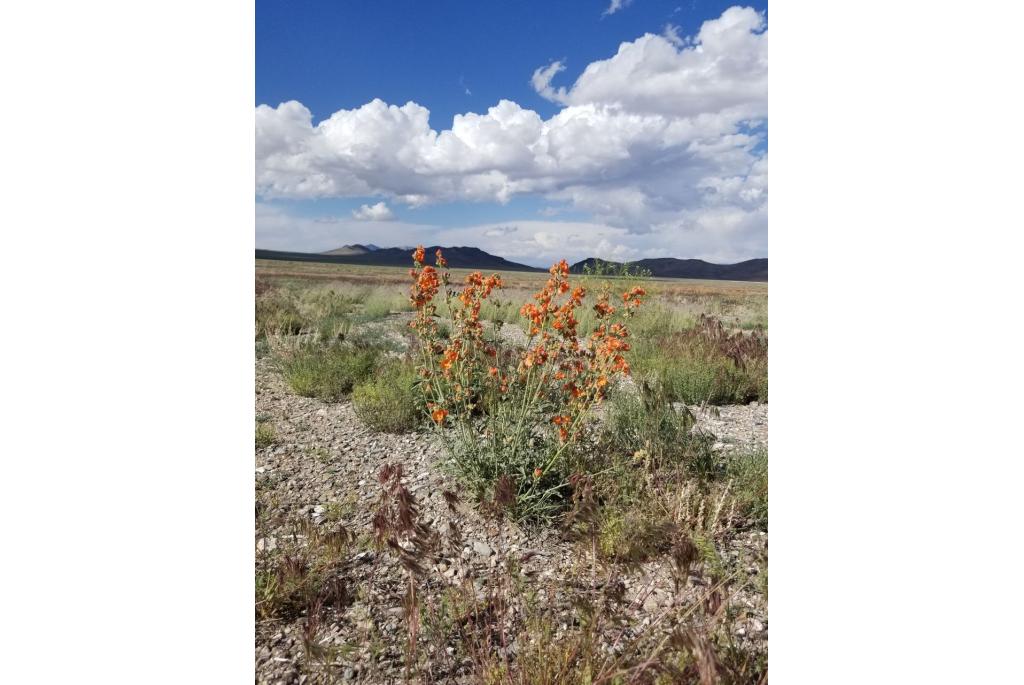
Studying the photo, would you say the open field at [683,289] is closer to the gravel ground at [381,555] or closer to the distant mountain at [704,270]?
the gravel ground at [381,555]

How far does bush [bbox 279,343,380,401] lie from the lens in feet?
10.4

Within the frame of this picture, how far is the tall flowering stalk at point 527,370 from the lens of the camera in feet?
5.60

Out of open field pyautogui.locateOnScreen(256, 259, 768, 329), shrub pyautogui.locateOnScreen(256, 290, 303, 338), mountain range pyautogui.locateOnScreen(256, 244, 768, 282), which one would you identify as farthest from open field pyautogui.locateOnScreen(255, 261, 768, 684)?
open field pyautogui.locateOnScreen(256, 259, 768, 329)

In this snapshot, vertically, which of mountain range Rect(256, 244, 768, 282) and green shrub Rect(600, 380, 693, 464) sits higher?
mountain range Rect(256, 244, 768, 282)

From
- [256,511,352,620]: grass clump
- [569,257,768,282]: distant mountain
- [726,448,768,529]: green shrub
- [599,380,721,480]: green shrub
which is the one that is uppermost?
[569,257,768,282]: distant mountain

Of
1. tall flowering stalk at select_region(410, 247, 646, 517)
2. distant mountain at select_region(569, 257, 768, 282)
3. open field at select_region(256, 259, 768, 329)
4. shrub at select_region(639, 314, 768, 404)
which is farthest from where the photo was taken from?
open field at select_region(256, 259, 768, 329)

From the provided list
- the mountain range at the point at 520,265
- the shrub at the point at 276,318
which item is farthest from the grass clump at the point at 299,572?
the shrub at the point at 276,318

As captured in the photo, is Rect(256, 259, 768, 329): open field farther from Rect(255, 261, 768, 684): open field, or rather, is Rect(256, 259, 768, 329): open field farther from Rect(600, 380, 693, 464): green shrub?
Rect(600, 380, 693, 464): green shrub

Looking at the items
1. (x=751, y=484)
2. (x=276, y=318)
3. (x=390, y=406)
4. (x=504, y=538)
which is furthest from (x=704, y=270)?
(x=276, y=318)

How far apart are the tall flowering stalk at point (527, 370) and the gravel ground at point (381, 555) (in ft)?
0.58

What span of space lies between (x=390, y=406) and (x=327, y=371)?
2.27 ft

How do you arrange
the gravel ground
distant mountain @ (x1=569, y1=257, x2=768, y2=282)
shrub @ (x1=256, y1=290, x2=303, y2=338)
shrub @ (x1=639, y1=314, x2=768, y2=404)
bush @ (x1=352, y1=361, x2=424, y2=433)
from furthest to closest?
shrub @ (x1=256, y1=290, x2=303, y2=338), shrub @ (x1=639, y1=314, x2=768, y2=404), bush @ (x1=352, y1=361, x2=424, y2=433), distant mountain @ (x1=569, y1=257, x2=768, y2=282), the gravel ground

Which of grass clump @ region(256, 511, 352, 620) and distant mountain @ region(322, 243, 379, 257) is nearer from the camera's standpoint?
grass clump @ region(256, 511, 352, 620)

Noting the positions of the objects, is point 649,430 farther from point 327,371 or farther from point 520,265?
point 327,371
